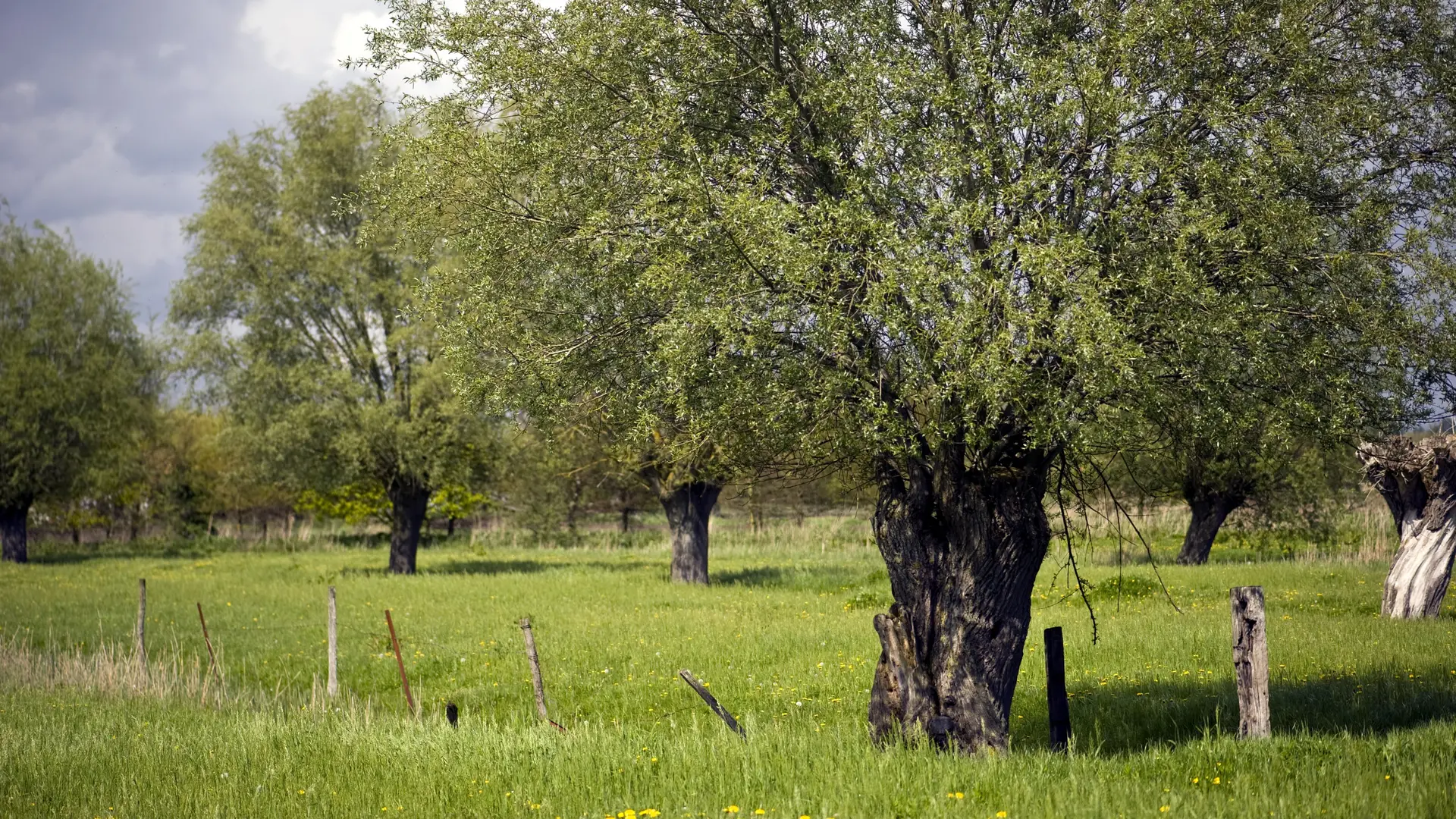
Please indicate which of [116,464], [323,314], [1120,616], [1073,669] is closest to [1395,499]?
[1120,616]

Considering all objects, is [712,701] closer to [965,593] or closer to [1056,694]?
[965,593]

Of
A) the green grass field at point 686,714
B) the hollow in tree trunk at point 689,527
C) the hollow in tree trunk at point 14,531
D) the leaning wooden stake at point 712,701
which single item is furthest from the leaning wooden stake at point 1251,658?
the hollow in tree trunk at point 14,531

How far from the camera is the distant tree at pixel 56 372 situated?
4934 centimetres

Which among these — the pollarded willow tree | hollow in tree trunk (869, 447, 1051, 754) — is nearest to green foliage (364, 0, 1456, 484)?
the pollarded willow tree

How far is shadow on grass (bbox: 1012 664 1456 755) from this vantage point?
1172 centimetres

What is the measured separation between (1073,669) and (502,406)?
9652mm

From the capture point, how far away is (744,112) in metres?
12.1

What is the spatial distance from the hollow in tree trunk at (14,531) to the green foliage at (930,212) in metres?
49.3

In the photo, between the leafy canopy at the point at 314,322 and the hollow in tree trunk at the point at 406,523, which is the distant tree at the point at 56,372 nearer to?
the leafy canopy at the point at 314,322

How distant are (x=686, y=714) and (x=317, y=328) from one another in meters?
29.2

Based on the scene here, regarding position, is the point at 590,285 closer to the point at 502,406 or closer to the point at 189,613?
the point at 502,406

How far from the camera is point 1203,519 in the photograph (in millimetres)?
40062

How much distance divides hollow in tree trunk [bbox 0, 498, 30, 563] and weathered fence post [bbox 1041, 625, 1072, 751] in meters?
54.4

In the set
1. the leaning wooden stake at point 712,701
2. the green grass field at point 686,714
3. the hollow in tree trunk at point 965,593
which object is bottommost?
the green grass field at point 686,714
